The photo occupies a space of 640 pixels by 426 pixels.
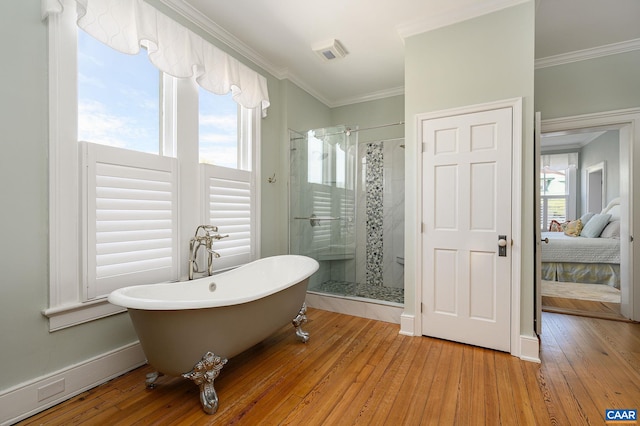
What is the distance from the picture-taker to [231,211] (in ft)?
9.26

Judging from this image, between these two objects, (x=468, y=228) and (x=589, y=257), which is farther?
(x=589, y=257)

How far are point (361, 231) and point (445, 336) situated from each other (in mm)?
1853

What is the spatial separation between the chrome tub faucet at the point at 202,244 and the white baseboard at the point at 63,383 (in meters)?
0.67

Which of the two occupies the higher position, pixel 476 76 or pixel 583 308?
pixel 476 76

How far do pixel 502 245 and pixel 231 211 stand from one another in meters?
2.42

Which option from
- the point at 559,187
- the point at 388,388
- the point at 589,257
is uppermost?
the point at 559,187

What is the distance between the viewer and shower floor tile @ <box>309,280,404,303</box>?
130 inches

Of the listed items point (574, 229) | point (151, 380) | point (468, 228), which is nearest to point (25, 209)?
point (151, 380)

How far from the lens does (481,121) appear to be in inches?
93.0

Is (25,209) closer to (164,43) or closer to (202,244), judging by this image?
(202,244)

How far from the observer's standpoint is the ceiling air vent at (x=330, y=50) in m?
2.85

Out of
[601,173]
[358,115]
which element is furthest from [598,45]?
[601,173]

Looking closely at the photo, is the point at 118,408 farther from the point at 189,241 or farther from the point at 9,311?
the point at 189,241

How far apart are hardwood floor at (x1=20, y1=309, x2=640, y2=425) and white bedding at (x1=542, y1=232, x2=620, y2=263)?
2.02 meters
